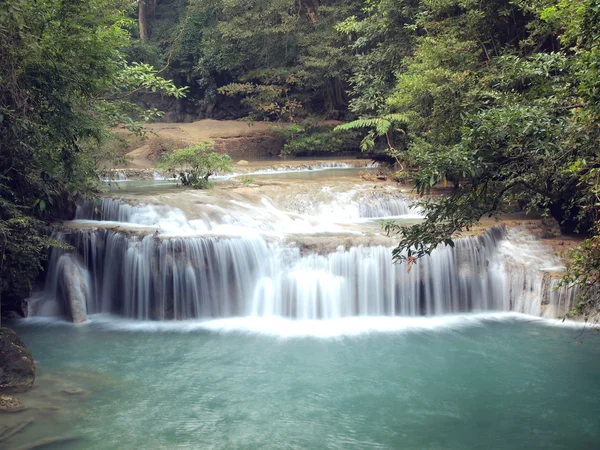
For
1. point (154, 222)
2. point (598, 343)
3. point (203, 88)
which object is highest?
point (203, 88)

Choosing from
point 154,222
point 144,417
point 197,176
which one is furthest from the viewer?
point 197,176

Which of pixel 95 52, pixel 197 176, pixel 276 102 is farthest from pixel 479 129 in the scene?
pixel 276 102

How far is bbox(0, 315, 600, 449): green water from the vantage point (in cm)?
700

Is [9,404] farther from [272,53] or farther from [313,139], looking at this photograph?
[272,53]

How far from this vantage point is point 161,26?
114 feet

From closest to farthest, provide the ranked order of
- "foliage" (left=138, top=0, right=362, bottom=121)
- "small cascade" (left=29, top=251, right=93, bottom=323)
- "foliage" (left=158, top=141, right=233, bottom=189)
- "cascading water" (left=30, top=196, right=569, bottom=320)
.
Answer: "small cascade" (left=29, top=251, right=93, bottom=323), "cascading water" (left=30, top=196, right=569, bottom=320), "foliage" (left=158, top=141, right=233, bottom=189), "foliage" (left=138, top=0, right=362, bottom=121)

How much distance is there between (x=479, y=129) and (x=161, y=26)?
32784 millimetres

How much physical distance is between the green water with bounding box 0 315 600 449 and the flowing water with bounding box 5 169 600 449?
0.03m

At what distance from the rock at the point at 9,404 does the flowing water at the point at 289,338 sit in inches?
6.3

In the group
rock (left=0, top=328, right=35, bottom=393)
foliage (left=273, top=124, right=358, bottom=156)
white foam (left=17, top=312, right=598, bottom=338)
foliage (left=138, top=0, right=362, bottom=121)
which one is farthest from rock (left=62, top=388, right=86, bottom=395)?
foliage (left=273, top=124, right=358, bottom=156)

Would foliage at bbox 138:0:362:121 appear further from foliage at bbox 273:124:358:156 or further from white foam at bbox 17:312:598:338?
white foam at bbox 17:312:598:338

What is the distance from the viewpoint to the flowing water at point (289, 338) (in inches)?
285

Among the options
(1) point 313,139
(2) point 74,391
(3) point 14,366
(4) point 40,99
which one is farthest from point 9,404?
(1) point 313,139

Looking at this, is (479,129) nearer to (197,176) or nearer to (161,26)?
(197,176)
